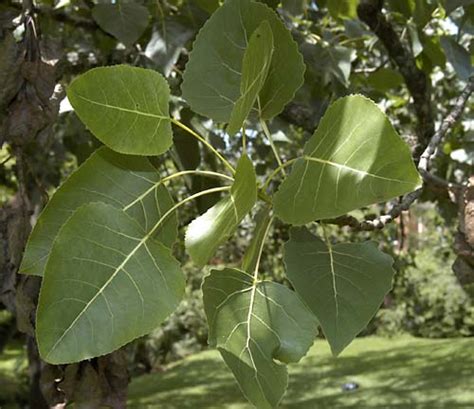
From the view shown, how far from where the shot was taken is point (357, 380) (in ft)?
29.5

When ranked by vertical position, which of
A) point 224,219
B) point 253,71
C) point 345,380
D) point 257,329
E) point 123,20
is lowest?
point 345,380

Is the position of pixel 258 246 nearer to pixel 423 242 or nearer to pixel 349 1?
pixel 349 1

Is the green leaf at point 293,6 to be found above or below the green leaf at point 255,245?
above

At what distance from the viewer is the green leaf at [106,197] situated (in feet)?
2.57

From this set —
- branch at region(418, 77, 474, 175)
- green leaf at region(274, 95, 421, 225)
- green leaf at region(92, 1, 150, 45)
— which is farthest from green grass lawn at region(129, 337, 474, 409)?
green leaf at region(274, 95, 421, 225)

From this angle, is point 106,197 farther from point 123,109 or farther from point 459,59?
point 459,59

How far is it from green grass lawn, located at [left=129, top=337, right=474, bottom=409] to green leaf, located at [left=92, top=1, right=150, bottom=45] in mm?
6019

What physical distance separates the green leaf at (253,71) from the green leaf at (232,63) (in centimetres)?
12

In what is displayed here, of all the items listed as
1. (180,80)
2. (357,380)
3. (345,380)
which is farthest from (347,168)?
(345,380)

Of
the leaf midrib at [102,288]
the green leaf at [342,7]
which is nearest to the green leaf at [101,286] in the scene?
the leaf midrib at [102,288]

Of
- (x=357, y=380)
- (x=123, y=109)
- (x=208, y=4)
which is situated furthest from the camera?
(x=357, y=380)

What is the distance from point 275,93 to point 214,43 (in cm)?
8

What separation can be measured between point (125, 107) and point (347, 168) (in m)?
0.22

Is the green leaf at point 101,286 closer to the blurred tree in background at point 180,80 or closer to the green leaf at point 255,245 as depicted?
the green leaf at point 255,245
